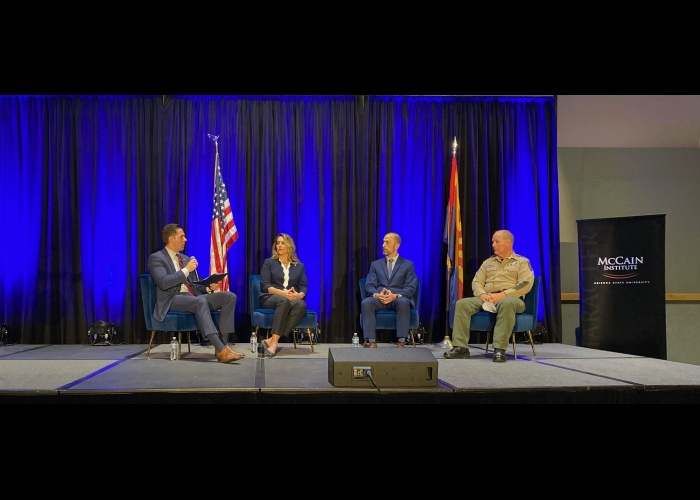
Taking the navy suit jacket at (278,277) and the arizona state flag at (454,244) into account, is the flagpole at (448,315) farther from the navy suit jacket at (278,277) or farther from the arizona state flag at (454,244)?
the navy suit jacket at (278,277)

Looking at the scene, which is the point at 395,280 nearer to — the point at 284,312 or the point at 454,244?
the point at 454,244

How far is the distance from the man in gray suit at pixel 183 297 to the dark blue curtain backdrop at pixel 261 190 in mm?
1368

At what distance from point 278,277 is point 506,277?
85.9 inches

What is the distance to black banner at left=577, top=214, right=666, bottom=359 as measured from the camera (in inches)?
220

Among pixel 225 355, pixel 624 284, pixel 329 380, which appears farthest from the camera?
pixel 624 284

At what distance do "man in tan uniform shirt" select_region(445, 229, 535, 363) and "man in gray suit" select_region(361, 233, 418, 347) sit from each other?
2.17 ft

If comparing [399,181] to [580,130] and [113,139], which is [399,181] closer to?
[580,130]

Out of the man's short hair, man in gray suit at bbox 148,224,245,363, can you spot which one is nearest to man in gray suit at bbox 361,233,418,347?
man in gray suit at bbox 148,224,245,363

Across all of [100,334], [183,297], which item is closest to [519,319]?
[183,297]

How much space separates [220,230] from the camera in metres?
6.56

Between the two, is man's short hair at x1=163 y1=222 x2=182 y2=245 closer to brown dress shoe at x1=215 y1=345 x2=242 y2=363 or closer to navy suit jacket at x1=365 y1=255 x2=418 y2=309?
brown dress shoe at x1=215 y1=345 x2=242 y2=363

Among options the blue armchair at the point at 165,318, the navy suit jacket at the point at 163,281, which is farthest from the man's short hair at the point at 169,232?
the blue armchair at the point at 165,318

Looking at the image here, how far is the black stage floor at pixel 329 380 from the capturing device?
355cm

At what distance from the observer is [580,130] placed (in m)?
7.23
